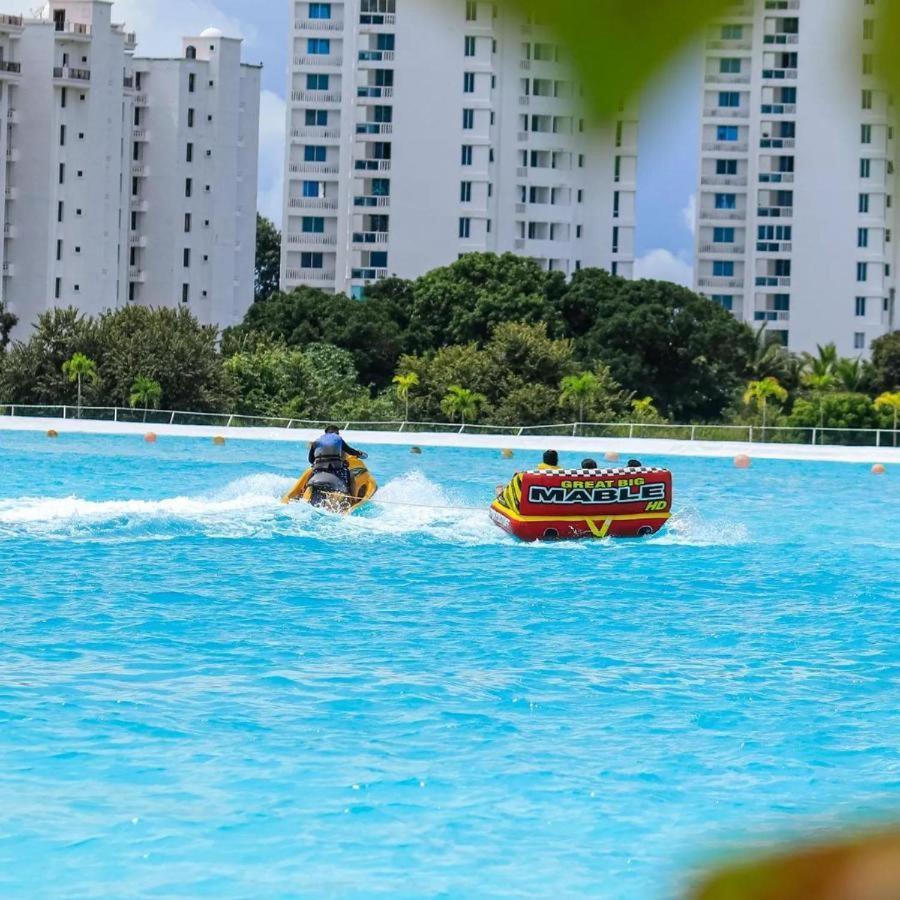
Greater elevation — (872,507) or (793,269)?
(793,269)

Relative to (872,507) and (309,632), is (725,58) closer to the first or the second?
(309,632)

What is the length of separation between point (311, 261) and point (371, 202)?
5.65 m

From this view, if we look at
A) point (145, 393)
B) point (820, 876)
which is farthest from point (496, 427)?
point (820, 876)

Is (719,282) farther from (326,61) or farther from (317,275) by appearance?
(326,61)

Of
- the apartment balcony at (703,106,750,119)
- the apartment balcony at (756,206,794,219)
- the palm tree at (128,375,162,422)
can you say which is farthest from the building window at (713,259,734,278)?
the apartment balcony at (703,106,750,119)

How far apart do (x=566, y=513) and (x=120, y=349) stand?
28868mm

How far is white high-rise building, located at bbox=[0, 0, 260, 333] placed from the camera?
77062 millimetres

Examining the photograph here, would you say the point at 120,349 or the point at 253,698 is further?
the point at 120,349

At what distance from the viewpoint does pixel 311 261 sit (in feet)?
274

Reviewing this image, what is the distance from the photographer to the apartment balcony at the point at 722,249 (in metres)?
83.9

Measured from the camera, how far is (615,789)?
989 centimetres

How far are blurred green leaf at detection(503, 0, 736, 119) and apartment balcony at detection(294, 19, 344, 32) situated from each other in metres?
83.1

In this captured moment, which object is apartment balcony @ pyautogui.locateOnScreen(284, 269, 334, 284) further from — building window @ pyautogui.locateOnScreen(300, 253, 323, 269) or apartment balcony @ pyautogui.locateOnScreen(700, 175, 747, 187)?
apartment balcony @ pyautogui.locateOnScreen(700, 175, 747, 187)

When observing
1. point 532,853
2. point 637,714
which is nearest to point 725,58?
point 532,853
